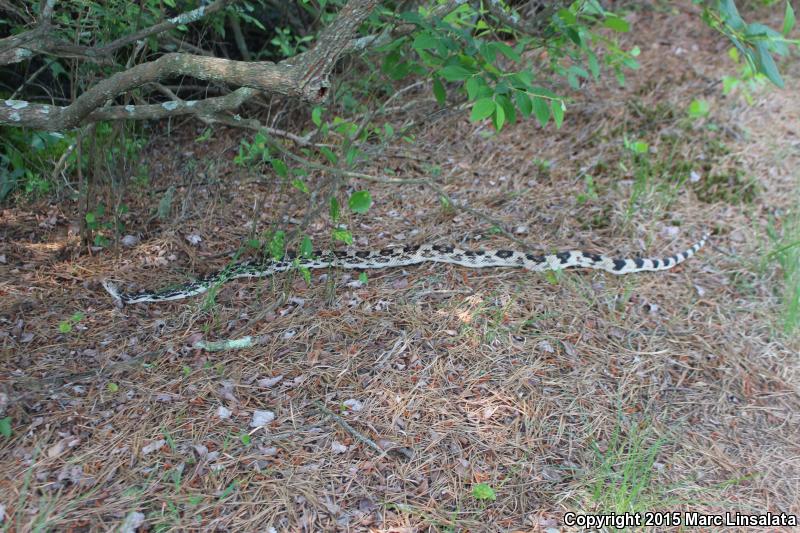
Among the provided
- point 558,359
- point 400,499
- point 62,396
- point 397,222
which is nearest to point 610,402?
point 558,359

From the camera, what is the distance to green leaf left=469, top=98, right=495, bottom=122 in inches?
122

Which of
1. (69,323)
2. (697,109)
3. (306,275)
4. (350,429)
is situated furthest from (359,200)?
(697,109)

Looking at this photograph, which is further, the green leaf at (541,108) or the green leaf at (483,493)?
the green leaf at (541,108)

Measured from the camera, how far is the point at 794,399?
3.70 metres

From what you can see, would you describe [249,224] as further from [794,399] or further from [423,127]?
[794,399]

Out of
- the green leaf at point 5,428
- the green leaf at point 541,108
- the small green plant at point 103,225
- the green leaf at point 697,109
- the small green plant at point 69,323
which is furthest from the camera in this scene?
the green leaf at point 697,109

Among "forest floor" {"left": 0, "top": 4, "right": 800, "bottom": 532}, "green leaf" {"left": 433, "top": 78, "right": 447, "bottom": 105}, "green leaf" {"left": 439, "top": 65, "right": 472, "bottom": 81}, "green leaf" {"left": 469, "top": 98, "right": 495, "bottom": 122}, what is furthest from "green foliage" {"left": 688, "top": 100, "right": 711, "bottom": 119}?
"green leaf" {"left": 469, "top": 98, "right": 495, "bottom": 122}

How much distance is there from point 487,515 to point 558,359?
4.10 ft

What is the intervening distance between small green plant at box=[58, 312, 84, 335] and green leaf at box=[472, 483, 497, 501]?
2.82 m

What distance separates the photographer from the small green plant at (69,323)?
3902 millimetres

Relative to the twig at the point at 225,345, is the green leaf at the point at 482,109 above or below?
above

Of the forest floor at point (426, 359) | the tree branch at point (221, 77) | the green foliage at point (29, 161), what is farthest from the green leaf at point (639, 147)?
the green foliage at point (29, 161)
